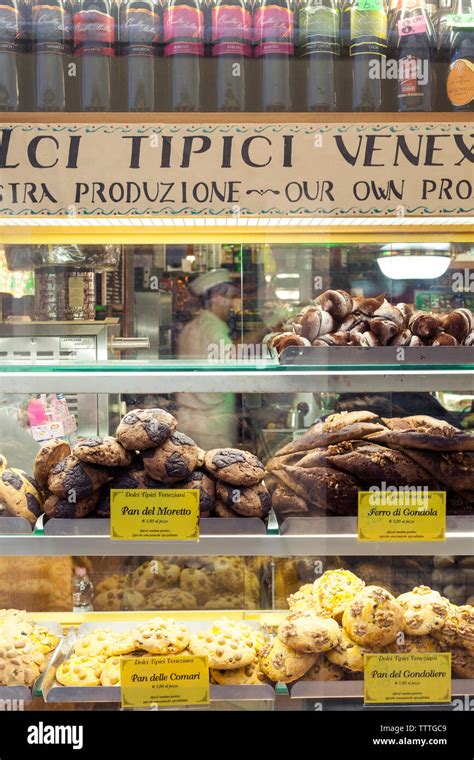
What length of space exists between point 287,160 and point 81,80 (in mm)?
583

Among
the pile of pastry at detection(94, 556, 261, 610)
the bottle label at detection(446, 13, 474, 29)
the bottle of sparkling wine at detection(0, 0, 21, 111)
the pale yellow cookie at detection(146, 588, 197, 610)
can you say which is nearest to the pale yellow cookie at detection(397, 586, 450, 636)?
the pile of pastry at detection(94, 556, 261, 610)

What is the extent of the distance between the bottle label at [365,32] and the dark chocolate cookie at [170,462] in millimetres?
1117

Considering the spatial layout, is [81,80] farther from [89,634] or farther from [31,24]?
[89,634]

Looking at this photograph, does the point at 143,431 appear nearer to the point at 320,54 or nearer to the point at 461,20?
the point at 320,54

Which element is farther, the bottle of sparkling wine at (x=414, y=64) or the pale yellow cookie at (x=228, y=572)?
the pale yellow cookie at (x=228, y=572)

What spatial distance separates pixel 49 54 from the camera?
172 centimetres

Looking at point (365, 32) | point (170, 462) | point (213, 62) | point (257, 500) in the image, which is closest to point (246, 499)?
point (257, 500)

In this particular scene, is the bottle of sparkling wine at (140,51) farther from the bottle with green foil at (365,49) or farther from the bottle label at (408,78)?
the bottle label at (408,78)

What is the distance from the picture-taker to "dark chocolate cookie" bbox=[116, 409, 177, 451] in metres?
1.66

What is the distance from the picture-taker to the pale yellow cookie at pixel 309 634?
1.64m

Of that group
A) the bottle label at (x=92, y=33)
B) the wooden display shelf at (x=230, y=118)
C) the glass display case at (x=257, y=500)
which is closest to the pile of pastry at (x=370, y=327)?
the glass display case at (x=257, y=500)

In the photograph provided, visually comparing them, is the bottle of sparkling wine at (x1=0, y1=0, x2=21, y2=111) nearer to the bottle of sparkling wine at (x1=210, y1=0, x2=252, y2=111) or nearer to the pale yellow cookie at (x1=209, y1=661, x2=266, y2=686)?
Answer: the bottle of sparkling wine at (x1=210, y1=0, x2=252, y2=111)

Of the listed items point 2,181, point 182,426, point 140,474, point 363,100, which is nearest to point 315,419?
point 182,426
